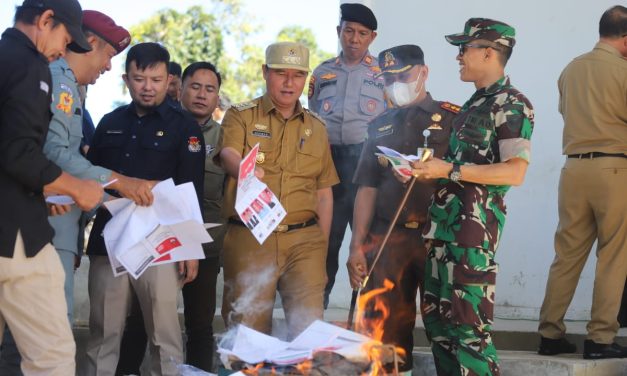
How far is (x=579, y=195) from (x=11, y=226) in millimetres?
3852

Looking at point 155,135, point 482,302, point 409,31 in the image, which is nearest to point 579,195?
point 482,302

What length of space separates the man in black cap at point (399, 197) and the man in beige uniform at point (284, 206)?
325 millimetres

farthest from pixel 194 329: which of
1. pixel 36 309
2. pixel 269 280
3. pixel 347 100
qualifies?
pixel 36 309

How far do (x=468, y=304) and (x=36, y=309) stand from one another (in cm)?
233

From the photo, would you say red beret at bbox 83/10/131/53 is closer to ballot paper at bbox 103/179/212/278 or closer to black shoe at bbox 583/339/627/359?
ballot paper at bbox 103/179/212/278

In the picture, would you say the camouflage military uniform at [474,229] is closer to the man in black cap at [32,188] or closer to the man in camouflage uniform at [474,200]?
the man in camouflage uniform at [474,200]

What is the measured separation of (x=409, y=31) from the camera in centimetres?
804

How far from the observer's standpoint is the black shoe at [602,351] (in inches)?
253

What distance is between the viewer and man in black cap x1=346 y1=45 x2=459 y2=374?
19.9ft

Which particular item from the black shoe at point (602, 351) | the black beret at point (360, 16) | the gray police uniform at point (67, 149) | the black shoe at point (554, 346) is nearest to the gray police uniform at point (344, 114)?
the black beret at point (360, 16)

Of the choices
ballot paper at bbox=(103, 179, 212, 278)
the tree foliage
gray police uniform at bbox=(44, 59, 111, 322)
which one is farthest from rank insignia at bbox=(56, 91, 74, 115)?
the tree foliage

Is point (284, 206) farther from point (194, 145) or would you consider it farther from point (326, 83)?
point (326, 83)

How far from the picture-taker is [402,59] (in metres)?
6.15

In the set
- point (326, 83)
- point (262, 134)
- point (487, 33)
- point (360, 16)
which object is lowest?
point (262, 134)
